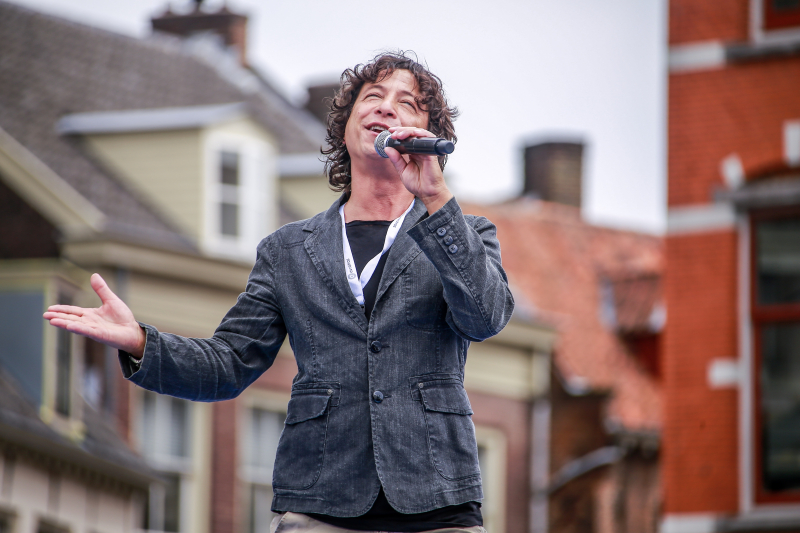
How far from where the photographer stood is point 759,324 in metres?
11.9

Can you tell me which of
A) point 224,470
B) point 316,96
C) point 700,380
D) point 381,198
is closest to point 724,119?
point 700,380

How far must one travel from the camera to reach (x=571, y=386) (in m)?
21.0

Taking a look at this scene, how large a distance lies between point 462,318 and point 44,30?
55.6ft

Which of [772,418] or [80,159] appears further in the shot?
[80,159]

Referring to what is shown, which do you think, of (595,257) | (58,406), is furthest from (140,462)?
(595,257)

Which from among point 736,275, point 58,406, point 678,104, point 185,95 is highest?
point 185,95

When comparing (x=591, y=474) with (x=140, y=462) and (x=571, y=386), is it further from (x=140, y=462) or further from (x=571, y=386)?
(x=140, y=462)

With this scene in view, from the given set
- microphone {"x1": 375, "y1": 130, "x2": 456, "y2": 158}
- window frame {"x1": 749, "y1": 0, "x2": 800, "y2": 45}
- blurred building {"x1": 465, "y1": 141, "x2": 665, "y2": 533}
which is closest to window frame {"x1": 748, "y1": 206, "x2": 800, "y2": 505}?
window frame {"x1": 749, "y1": 0, "x2": 800, "y2": 45}

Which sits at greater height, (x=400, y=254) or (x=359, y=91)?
(x=359, y=91)

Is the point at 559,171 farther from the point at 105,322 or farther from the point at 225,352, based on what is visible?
the point at 105,322

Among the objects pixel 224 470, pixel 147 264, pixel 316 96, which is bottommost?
pixel 224 470

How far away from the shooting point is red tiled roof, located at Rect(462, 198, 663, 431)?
2184cm

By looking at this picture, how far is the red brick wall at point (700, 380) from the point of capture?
11758mm

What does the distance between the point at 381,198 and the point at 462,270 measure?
1.63 ft
